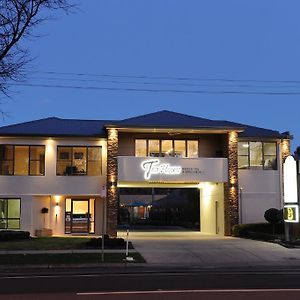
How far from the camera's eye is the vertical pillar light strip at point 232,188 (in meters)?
36.3

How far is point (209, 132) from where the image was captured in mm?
37656

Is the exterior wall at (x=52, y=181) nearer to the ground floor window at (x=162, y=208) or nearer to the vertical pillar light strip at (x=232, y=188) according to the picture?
the vertical pillar light strip at (x=232, y=188)

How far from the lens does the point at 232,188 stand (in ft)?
120

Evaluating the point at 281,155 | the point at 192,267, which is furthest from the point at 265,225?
the point at 192,267

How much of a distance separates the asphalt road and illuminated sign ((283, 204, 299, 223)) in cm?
921

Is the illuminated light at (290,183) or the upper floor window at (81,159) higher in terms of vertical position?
the upper floor window at (81,159)

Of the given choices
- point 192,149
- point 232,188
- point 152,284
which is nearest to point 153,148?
point 192,149

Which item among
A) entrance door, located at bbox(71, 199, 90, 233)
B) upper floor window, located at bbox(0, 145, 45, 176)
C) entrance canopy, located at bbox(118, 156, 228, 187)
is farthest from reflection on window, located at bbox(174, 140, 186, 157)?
upper floor window, located at bbox(0, 145, 45, 176)

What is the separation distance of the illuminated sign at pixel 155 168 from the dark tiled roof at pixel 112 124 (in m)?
2.46

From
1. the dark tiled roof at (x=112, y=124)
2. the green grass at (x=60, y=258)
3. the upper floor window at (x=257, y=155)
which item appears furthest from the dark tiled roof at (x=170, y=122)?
the green grass at (x=60, y=258)

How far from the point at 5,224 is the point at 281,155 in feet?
62.5

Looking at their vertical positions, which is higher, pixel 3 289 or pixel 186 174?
pixel 186 174

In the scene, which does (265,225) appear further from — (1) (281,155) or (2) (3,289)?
(2) (3,289)

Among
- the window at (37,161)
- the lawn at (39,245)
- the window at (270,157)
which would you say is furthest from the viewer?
the window at (270,157)
